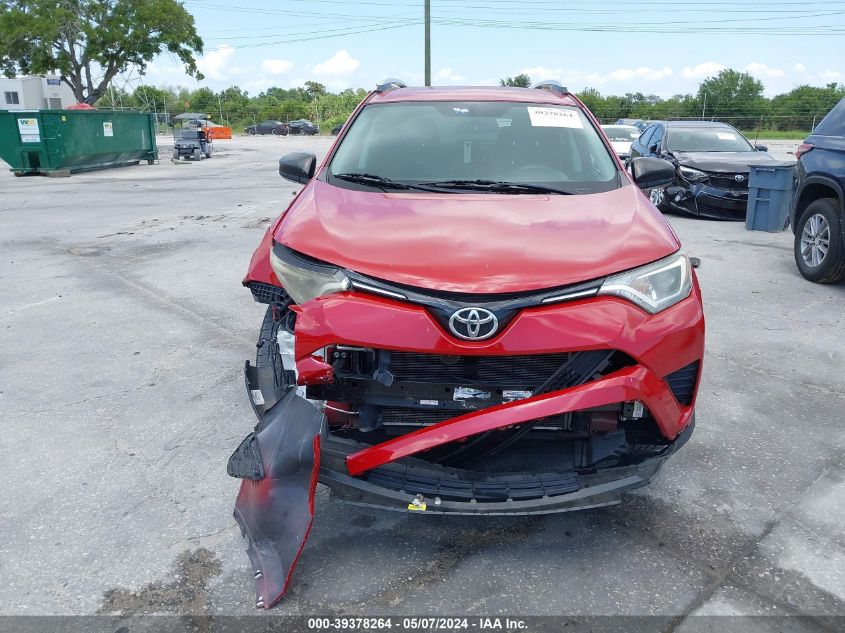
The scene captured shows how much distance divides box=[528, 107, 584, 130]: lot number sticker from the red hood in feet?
2.88

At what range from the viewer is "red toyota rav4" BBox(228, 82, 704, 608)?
2.46 m

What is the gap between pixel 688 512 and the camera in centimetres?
305

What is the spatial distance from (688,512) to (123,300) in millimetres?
5134

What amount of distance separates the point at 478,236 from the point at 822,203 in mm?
5434

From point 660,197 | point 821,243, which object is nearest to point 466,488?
point 821,243

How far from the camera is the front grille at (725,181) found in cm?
1057

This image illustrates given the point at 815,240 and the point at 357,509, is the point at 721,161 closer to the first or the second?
the point at 815,240

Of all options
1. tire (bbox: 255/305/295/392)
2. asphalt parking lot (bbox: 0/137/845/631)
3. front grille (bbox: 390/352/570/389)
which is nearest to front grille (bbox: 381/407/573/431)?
front grille (bbox: 390/352/570/389)

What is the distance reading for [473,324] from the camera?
2.45m

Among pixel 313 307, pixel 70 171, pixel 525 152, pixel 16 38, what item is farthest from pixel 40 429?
pixel 16 38

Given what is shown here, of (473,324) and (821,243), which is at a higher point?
(473,324)

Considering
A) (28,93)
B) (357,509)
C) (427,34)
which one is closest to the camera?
(357,509)

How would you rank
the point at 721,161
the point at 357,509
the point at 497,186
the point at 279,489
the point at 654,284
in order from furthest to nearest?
the point at 721,161, the point at 497,186, the point at 357,509, the point at 654,284, the point at 279,489

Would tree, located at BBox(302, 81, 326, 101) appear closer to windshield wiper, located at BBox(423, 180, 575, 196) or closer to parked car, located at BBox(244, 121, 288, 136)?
parked car, located at BBox(244, 121, 288, 136)
